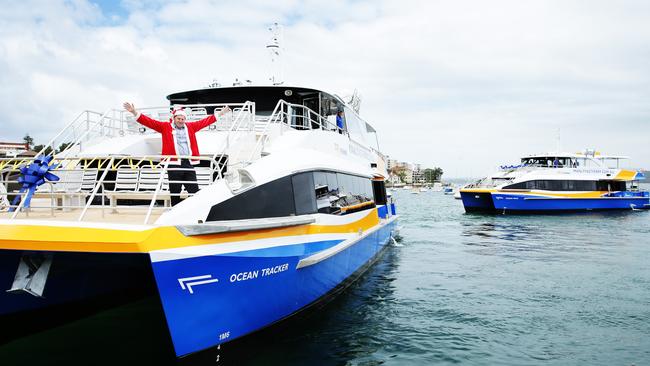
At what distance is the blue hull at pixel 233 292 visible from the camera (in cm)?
439

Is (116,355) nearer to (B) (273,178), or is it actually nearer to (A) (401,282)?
(B) (273,178)

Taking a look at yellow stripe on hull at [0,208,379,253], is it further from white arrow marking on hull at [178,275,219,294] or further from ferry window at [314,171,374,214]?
ferry window at [314,171,374,214]

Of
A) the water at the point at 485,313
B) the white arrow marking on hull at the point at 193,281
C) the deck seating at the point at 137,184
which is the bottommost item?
the water at the point at 485,313

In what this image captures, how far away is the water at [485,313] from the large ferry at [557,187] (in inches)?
552

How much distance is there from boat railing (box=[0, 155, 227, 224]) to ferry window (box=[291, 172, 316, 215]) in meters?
0.94

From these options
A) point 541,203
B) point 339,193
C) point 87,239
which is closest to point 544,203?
point 541,203

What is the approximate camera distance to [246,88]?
976 cm

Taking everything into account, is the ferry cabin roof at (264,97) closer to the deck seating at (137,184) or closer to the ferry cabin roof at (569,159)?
the deck seating at (137,184)

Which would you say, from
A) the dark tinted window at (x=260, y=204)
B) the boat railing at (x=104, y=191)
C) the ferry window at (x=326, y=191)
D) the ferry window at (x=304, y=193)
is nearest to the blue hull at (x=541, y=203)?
the ferry window at (x=326, y=191)

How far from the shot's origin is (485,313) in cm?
766

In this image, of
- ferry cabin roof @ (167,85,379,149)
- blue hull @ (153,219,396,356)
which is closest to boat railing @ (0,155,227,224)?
blue hull @ (153,219,396,356)

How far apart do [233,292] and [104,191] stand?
1780 millimetres

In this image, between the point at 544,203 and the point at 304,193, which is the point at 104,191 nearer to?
the point at 304,193

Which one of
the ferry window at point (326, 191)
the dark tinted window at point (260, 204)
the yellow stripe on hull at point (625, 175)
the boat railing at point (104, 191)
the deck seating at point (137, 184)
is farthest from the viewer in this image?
the yellow stripe on hull at point (625, 175)
